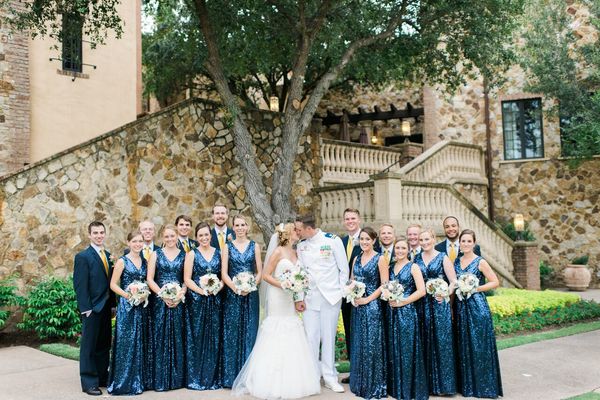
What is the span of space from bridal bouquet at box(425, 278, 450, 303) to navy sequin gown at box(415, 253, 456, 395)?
15 centimetres

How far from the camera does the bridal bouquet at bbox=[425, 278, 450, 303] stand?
22.2ft

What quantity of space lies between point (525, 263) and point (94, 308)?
1332 centimetres

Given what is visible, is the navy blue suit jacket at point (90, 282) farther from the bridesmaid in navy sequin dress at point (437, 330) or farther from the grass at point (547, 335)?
the grass at point (547, 335)

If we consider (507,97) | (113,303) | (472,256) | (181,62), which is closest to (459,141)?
(507,97)

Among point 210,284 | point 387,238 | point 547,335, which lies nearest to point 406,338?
point 387,238

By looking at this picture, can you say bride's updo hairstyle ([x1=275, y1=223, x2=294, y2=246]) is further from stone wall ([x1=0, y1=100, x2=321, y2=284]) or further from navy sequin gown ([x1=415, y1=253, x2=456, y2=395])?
stone wall ([x1=0, y1=100, x2=321, y2=284])

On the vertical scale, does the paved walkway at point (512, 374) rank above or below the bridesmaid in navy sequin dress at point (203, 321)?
below

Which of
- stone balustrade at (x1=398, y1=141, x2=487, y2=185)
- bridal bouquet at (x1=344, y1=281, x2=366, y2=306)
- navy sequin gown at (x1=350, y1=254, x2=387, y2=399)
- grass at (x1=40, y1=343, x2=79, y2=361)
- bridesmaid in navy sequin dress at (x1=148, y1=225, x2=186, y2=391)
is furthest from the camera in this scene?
stone balustrade at (x1=398, y1=141, x2=487, y2=185)

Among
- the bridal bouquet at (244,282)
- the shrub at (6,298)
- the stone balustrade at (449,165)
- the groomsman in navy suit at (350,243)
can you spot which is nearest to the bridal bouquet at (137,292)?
the bridal bouquet at (244,282)

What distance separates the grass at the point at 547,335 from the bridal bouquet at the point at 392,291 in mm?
3791

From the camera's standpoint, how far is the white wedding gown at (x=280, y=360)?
6.69 meters

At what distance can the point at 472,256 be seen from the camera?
7.11 metres

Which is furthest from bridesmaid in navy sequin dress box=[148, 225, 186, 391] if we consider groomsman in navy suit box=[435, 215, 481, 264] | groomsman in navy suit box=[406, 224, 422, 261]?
groomsman in navy suit box=[435, 215, 481, 264]

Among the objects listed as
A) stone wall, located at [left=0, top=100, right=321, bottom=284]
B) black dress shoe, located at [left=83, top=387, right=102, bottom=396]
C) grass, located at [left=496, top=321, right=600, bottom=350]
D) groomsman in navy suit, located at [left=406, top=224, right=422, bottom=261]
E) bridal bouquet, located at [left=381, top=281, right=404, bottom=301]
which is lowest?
grass, located at [left=496, top=321, right=600, bottom=350]
